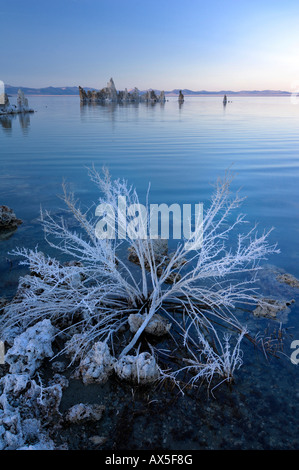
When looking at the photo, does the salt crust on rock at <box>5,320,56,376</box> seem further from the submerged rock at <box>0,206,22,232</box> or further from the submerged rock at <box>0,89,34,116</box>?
the submerged rock at <box>0,89,34,116</box>

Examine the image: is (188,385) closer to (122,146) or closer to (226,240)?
(226,240)

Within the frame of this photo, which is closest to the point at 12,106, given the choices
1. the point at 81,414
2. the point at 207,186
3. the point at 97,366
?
the point at 207,186

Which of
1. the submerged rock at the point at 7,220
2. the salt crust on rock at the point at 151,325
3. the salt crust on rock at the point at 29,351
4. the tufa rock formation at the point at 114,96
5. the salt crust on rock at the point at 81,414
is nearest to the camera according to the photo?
the salt crust on rock at the point at 81,414

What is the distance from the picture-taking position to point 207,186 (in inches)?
480

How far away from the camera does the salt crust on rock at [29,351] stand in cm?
340

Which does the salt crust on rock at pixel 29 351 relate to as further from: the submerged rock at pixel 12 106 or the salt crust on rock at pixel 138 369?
the submerged rock at pixel 12 106

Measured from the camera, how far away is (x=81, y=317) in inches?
169

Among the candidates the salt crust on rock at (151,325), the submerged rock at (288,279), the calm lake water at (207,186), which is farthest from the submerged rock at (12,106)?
the salt crust on rock at (151,325)

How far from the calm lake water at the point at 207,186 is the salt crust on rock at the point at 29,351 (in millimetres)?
1563

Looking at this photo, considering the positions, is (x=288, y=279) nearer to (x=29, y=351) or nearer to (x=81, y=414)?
(x=81, y=414)

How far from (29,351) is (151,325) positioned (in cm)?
139

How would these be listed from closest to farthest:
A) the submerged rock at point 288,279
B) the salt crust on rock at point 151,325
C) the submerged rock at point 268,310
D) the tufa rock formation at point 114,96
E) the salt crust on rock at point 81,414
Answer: the salt crust on rock at point 81,414
the salt crust on rock at point 151,325
the submerged rock at point 268,310
the submerged rock at point 288,279
the tufa rock formation at point 114,96

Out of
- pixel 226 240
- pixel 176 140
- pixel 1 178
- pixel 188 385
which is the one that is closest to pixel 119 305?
pixel 188 385

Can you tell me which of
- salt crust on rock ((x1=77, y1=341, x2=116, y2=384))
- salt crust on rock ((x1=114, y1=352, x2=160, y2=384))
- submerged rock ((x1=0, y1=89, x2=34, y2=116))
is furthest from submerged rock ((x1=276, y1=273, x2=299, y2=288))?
submerged rock ((x1=0, y1=89, x2=34, y2=116))
